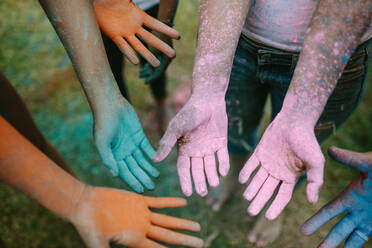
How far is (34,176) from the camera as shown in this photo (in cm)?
106

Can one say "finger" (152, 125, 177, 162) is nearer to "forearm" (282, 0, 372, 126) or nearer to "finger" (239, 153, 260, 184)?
"finger" (239, 153, 260, 184)

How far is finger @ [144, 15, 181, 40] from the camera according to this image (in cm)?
133

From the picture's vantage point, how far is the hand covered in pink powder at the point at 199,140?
116 cm

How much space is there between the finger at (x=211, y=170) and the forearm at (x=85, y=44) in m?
0.48

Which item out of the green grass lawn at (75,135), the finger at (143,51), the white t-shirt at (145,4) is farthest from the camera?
the green grass lawn at (75,135)

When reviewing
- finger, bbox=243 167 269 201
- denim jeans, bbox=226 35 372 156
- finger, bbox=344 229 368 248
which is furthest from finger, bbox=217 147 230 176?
finger, bbox=344 229 368 248

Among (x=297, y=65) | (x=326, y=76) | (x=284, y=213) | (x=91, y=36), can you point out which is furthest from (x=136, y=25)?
(x=284, y=213)

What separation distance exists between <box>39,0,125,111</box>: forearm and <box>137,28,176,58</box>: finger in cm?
22

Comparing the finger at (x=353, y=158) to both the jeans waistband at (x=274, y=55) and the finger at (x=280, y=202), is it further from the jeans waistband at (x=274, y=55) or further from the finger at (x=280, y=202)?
the jeans waistband at (x=274, y=55)

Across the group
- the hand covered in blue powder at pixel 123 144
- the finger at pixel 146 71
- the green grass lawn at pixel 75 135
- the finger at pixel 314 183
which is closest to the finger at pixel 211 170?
the hand covered in blue powder at pixel 123 144

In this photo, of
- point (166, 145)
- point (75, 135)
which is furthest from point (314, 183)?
point (75, 135)

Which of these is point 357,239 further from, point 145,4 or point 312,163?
point 145,4

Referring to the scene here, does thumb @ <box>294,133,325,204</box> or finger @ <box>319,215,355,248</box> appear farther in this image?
finger @ <box>319,215,355,248</box>

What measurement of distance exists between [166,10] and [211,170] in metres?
0.82
